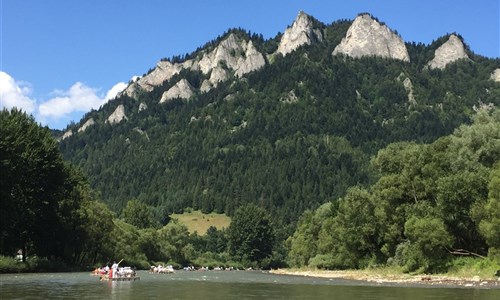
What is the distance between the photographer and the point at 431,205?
8031cm

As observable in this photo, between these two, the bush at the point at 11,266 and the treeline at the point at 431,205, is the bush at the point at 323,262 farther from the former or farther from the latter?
the bush at the point at 11,266

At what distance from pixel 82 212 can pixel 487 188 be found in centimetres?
6435

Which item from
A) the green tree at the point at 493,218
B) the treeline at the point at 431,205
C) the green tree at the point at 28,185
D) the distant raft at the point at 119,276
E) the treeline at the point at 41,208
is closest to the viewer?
the green tree at the point at 493,218

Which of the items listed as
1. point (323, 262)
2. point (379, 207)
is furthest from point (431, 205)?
point (323, 262)

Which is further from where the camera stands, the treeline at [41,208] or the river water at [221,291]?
the treeline at [41,208]

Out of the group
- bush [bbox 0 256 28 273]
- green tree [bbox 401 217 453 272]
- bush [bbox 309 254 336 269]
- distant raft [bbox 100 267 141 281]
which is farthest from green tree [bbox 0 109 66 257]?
green tree [bbox 401 217 453 272]

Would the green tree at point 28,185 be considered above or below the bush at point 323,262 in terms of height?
above

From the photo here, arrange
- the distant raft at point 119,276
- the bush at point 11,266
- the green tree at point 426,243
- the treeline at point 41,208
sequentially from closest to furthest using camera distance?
the green tree at point 426,243 < the distant raft at point 119,276 < the bush at point 11,266 < the treeline at point 41,208

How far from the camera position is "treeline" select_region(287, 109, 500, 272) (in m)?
69.2

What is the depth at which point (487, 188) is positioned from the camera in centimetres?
6794

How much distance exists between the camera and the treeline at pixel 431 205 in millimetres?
69250

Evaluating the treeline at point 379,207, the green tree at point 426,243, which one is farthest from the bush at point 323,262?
the green tree at point 426,243

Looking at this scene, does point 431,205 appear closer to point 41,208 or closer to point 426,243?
point 426,243

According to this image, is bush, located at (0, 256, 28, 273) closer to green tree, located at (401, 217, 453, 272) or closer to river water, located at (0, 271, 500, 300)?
river water, located at (0, 271, 500, 300)
